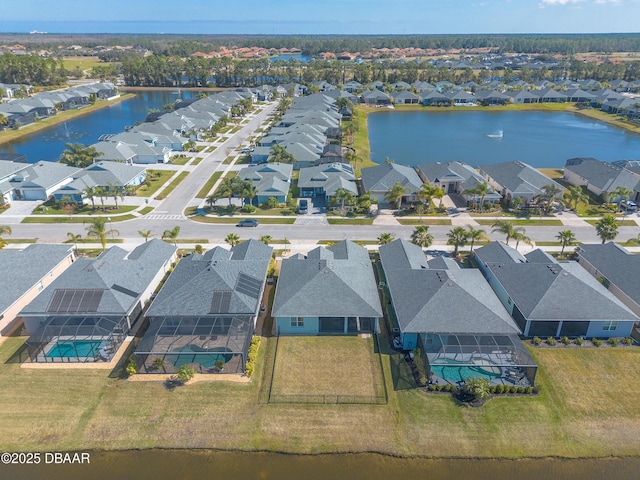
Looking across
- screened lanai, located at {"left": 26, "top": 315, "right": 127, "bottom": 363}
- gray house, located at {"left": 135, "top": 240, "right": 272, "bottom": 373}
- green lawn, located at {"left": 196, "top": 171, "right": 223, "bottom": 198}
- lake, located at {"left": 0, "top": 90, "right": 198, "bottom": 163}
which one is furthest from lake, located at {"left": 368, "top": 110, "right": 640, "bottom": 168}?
lake, located at {"left": 0, "top": 90, "right": 198, "bottom": 163}

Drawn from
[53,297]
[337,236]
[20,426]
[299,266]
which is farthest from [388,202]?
[20,426]

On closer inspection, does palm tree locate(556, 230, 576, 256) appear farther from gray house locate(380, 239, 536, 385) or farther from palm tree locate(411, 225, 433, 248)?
gray house locate(380, 239, 536, 385)

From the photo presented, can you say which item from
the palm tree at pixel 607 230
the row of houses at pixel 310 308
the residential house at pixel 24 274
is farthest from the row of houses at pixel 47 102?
the palm tree at pixel 607 230

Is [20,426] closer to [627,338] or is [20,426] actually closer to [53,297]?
[53,297]

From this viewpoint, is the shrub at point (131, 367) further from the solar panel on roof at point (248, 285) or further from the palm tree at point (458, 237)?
the palm tree at point (458, 237)

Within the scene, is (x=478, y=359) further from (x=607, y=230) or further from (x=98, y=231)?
(x=98, y=231)
